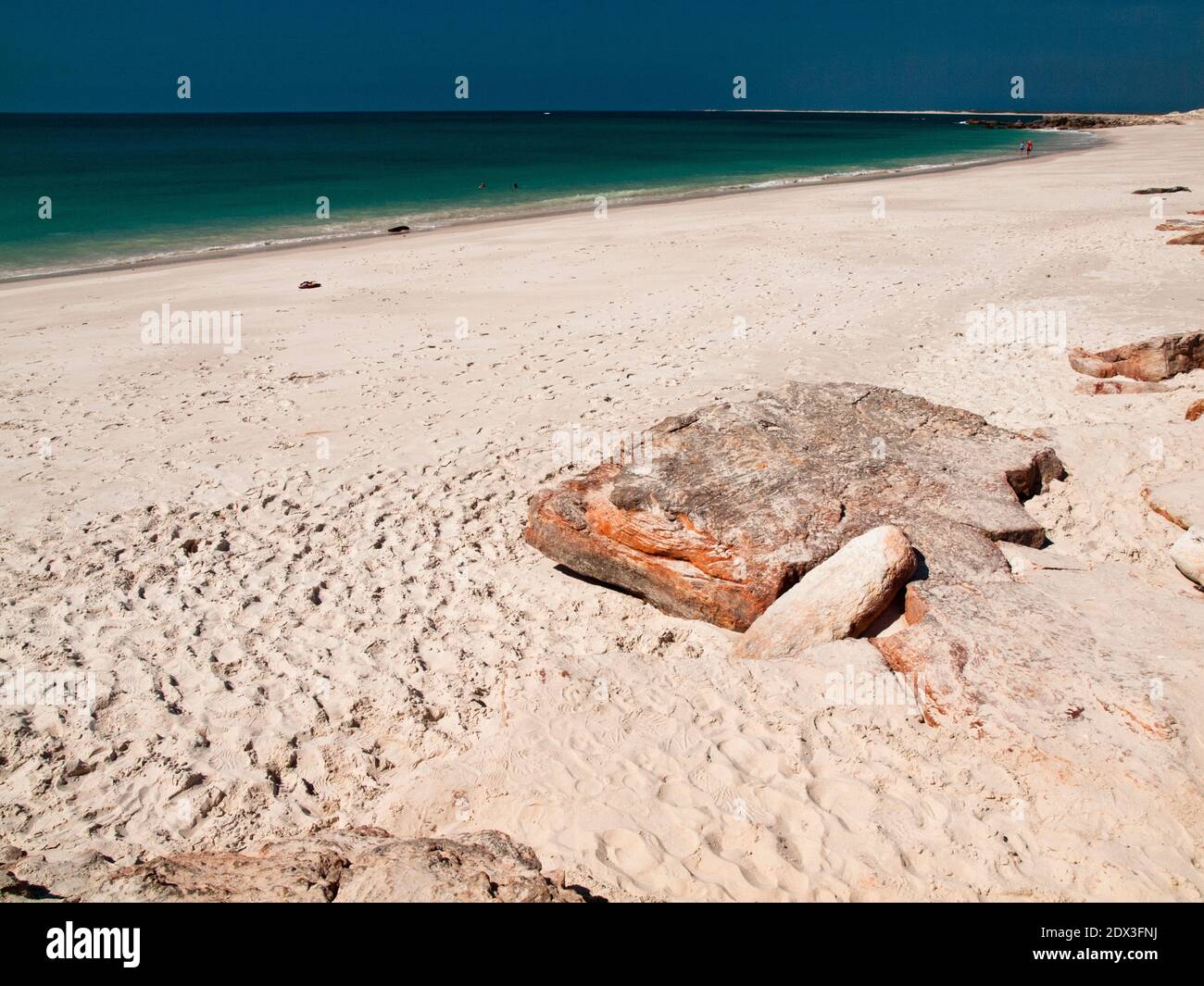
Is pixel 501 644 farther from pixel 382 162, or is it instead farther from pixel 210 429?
pixel 382 162

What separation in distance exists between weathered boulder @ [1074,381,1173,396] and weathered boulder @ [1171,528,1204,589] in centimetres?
388

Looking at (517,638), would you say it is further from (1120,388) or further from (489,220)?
(489,220)

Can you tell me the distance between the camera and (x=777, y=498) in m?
5.79

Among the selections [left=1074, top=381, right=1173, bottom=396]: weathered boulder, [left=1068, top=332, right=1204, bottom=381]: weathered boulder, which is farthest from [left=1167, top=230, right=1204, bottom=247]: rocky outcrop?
[left=1074, top=381, right=1173, bottom=396]: weathered boulder

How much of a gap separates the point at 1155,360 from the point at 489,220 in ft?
73.0

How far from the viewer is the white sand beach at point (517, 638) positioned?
11.9ft

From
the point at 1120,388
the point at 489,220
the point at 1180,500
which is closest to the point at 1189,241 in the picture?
the point at 1120,388

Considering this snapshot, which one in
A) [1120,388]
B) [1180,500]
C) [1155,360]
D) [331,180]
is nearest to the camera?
[1180,500]

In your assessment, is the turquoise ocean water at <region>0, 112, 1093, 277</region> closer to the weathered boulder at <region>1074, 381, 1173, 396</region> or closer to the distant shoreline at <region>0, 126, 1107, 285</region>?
the distant shoreline at <region>0, 126, 1107, 285</region>

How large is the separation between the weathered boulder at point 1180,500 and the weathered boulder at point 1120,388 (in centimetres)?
246

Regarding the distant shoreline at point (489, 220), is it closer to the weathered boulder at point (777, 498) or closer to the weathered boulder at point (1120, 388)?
the weathered boulder at point (777, 498)
